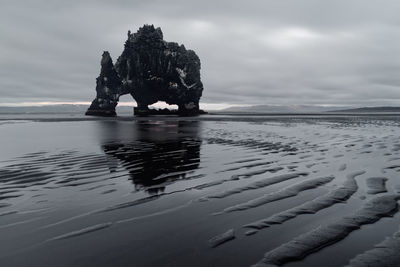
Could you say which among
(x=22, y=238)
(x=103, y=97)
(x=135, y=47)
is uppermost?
(x=135, y=47)

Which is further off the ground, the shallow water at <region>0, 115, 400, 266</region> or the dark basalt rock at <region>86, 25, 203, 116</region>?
the dark basalt rock at <region>86, 25, 203, 116</region>

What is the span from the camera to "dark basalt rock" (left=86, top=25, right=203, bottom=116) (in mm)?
122750

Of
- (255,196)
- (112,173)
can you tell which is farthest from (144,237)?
(112,173)

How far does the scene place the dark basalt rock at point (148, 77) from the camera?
123 metres

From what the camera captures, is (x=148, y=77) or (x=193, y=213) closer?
(x=193, y=213)

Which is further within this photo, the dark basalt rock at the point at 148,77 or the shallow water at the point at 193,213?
the dark basalt rock at the point at 148,77

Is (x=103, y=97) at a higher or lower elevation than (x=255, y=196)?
higher

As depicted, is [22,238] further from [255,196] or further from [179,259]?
[255,196]

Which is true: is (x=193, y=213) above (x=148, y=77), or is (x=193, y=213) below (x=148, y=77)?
below

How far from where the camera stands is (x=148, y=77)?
401ft

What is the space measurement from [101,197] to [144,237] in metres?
2.93

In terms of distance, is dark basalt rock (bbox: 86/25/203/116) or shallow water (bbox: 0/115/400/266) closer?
shallow water (bbox: 0/115/400/266)

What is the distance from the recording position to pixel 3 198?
23.3ft

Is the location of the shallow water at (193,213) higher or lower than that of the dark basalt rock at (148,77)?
lower
